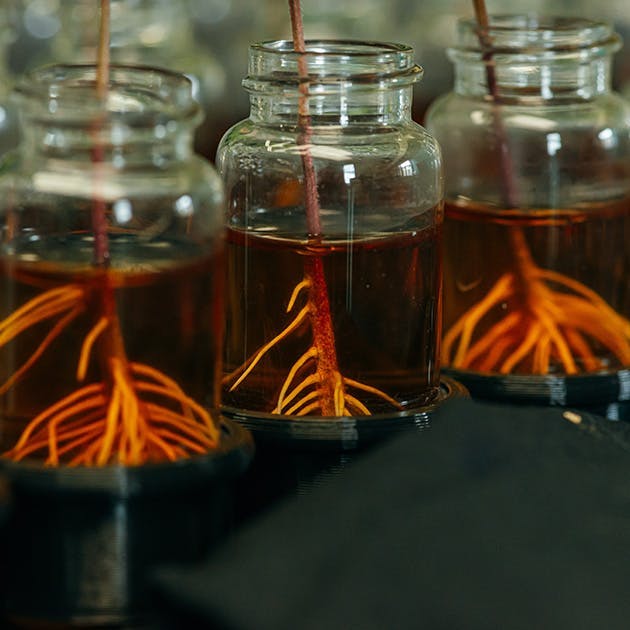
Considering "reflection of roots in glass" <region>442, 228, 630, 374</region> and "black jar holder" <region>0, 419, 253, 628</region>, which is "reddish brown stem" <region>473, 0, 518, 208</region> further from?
"black jar holder" <region>0, 419, 253, 628</region>

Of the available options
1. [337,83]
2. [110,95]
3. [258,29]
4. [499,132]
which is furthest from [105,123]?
[258,29]

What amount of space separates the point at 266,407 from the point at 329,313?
6cm

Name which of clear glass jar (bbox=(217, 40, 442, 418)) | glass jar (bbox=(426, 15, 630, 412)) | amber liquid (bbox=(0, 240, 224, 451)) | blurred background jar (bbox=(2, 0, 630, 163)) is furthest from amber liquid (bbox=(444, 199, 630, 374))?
blurred background jar (bbox=(2, 0, 630, 163))

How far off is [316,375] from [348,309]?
36 mm

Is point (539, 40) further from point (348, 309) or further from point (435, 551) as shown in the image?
point (435, 551)

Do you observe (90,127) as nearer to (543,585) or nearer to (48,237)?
(48,237)

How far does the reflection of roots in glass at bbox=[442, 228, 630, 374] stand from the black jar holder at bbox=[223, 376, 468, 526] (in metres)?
0.13

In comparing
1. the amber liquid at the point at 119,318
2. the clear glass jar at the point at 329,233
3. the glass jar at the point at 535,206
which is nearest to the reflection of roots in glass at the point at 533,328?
the glass jar at the point at 535,206

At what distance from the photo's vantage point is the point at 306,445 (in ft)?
2.35

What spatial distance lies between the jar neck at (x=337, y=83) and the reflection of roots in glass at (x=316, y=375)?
7cm

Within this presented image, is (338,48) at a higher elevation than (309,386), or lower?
higher

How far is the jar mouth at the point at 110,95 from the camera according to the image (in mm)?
622

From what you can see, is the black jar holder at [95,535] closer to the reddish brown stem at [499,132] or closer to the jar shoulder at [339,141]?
the jar shoulder at [339,141]

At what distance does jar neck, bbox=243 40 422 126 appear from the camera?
724mm
